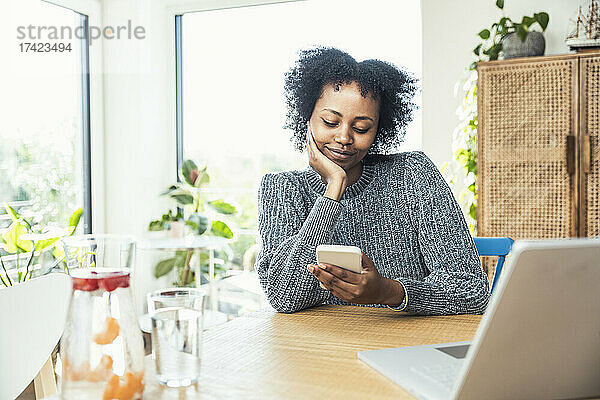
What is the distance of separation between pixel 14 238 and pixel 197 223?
108 cm

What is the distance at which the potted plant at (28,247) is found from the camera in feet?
9.38

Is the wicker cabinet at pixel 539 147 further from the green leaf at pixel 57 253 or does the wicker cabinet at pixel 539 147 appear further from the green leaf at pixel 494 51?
the green leaf at pixel 57 253

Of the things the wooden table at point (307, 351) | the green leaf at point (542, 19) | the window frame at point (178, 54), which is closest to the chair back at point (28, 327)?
the wooden table at point (307, 351)

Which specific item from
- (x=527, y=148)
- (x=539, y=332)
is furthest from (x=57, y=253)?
(x=539, y=332)

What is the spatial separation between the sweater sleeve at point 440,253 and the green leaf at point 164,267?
90.3 inches

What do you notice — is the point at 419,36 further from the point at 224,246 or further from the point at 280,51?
the point at 224,246

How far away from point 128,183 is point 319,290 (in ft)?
8.12

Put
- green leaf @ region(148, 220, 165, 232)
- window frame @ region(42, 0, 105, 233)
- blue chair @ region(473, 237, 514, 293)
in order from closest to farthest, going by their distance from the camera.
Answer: blue chair @ region(473, 237, 514, 293) → window frame @ region(42, 0, 105, 233) → green leaf @ region(148, 220, 165, 232)

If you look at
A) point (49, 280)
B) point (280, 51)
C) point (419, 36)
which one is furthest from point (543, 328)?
point (280, 51)

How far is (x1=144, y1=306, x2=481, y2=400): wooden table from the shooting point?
2.72ft

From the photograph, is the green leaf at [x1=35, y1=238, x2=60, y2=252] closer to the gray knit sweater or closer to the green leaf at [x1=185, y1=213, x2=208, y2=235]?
the green leaf at [x1=185, y1=213, x2=208, y2=235]

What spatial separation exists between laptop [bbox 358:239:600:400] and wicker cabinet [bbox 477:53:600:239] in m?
2.11

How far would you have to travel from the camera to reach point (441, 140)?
3.24 meters

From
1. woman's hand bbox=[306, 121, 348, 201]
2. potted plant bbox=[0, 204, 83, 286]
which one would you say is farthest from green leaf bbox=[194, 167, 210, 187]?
woman's hand bbox=[306, 121, 348, 201]
